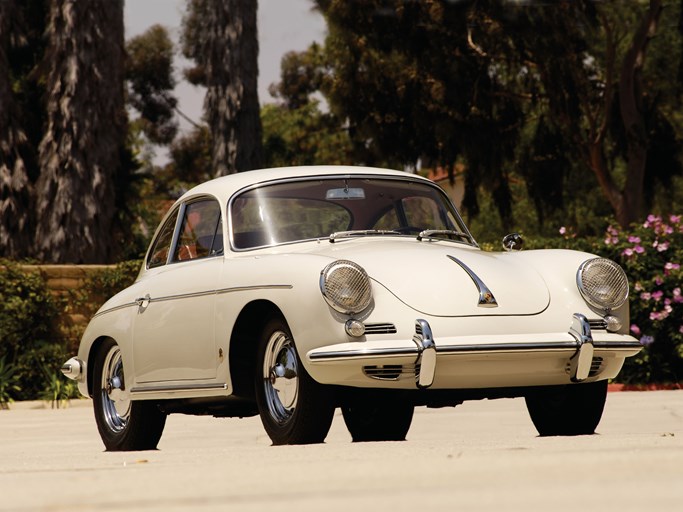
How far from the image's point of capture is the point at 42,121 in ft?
76.4

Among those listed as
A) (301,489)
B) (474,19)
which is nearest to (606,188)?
(474,19)

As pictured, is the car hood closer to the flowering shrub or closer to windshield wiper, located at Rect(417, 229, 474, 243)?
windshield wiper, located at Rect(417, 229, 474, 243)

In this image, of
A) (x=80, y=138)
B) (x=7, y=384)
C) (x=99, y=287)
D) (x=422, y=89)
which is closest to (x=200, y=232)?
(x=7, y=384)

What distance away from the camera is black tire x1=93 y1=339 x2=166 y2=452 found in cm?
834

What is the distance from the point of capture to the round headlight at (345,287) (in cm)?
652

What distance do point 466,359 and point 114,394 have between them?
3.00 metres

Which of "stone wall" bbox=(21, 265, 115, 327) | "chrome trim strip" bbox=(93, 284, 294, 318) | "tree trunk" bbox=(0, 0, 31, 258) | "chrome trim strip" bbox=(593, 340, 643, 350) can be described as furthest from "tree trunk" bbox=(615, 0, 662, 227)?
"chrome trim strip" bbox=(593, 340, 643, 350)

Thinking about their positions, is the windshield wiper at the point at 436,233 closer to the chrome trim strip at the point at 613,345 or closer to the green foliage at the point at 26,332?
the chrome trim strip at the point at 613,345

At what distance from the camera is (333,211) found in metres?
7.95

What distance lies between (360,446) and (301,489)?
212cm

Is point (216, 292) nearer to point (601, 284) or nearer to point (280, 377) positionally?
point (280, 377)

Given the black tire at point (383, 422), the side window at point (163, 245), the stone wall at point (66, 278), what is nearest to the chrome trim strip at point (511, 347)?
the black tire at point (383, 422)

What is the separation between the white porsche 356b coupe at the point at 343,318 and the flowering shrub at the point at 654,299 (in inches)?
264

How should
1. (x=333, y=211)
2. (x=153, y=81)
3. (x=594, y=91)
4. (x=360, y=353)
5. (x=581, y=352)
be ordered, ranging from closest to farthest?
(x=360, y=353)
(x=581, y=352)
(x=333, y=211)
(x=594, y=91)
(x=153, y=81)
